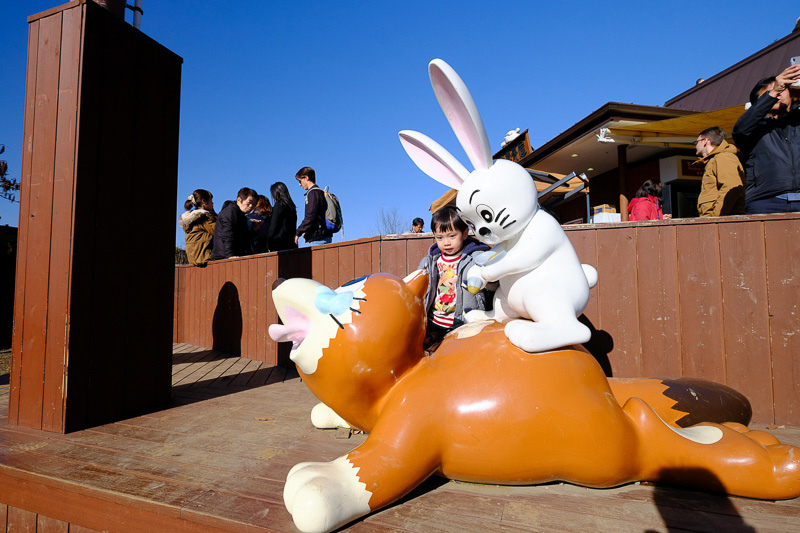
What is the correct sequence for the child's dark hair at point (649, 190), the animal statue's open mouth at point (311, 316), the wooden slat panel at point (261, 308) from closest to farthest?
1. the animal statue's open mouth at point (311, 316)
2. the wooden slat panel at point (261, 308)
3. the child's dark hair at point (649, 190)

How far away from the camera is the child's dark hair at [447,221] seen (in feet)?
8.65

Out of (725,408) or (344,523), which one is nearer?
(344,523)

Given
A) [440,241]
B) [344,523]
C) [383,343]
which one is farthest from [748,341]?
[344,523]

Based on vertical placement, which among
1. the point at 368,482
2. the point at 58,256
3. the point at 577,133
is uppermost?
the point at 577,133

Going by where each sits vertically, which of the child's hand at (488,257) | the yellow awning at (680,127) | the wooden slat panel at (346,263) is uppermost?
the yellow awning at (680,127)

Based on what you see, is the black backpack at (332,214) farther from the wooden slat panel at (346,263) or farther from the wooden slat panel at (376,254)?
the wooden slat panel at (376,254)

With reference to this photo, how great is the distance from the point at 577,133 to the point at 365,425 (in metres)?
6.40

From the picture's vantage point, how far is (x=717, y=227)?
2705 millimetres

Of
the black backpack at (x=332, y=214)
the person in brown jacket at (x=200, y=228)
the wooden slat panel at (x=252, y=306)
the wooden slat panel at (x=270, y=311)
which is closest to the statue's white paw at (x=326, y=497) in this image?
the wooden slat panel at (x=270, y=311)

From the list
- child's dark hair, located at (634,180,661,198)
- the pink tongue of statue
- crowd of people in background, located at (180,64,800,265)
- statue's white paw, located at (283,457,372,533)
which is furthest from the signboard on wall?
statue's white paw, located at (283,457,372,533)

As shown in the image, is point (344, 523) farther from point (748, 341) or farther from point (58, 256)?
Result: point (748, 341)

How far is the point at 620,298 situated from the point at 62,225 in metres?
3.33

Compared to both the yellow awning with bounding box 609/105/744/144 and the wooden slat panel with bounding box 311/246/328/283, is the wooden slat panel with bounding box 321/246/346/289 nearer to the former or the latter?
the wooden slat panel with bounding box 311/246/328/283

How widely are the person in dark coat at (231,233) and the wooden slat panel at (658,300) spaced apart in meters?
4.40
